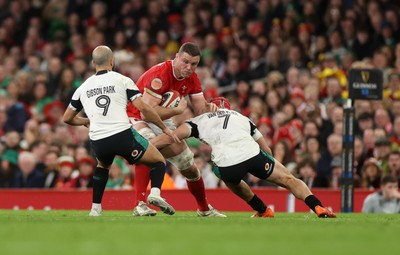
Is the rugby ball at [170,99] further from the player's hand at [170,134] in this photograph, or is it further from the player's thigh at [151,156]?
the player's thigh at [151,156]

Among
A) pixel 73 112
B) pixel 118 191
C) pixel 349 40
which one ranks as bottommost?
pixel 118 191

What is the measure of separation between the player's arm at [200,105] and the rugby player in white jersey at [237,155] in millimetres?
114

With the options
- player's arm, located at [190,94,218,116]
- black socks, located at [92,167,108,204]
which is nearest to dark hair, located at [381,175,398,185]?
player's arm, located at [190,94,218,116]

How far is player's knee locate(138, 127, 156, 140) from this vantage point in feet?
43.1

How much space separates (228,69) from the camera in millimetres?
22094

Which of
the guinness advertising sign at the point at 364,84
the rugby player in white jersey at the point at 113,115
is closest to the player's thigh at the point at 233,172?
the rugby player in white jersey at the point at 113,115

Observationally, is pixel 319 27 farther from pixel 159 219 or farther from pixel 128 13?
pixel 159 219

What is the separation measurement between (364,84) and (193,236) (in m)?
7.98

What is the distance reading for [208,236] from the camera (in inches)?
358

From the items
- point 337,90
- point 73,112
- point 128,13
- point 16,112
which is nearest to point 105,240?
point 73,112

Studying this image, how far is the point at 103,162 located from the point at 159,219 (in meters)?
1.10

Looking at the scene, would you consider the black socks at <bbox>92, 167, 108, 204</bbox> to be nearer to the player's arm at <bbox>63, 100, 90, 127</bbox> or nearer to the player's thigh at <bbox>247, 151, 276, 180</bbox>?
the player's arm at <bbox>63, 100, 90, 127</bbox>

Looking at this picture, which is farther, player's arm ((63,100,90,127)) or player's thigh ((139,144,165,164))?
player's arm ((63,100,90,127))

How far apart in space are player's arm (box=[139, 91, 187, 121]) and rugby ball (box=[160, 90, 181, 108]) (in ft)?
0.14
